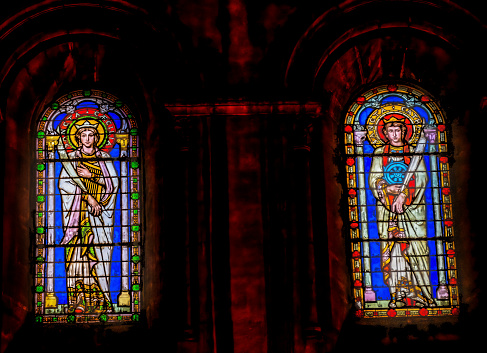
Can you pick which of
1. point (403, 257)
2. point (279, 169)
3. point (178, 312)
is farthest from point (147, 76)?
point (403, 257)

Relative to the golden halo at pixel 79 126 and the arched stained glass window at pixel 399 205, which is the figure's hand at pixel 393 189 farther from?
the golden halo at pixel 79 126

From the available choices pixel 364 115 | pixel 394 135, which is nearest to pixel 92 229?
pixel 364 115

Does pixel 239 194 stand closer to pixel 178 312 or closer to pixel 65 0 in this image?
pixel 178 312

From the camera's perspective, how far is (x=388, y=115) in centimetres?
1070

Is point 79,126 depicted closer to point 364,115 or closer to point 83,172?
point 83,172

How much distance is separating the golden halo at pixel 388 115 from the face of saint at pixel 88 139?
329 centimetres

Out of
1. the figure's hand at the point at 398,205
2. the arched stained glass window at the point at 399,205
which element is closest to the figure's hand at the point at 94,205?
the arched stained glass window at the point at 399,205

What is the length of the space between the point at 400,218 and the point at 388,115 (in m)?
1.30

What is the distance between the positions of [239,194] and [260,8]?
7.17ft

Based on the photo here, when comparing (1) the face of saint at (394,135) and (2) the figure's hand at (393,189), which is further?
(1) the face of saint at (394,135)

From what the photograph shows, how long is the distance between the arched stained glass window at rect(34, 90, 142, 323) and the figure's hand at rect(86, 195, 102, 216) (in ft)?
0.04

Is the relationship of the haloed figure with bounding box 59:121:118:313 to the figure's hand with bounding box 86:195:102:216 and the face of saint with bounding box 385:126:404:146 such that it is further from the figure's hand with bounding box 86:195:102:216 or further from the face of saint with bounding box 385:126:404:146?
the face of saint with bounding box 385:126:404:146

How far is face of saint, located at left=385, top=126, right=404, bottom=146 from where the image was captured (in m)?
10.6

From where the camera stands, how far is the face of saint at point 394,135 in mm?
10562
